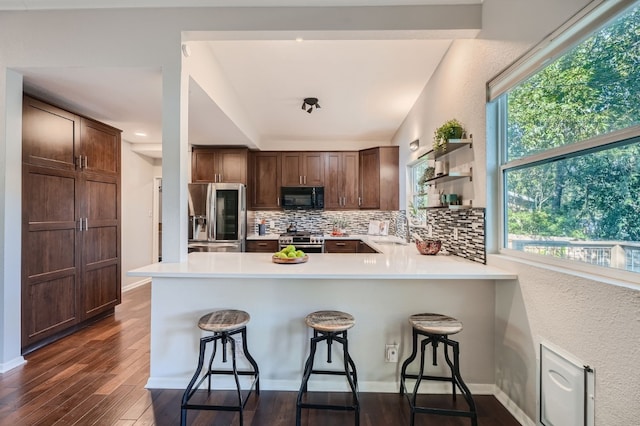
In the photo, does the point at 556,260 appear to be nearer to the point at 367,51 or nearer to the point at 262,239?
the point at 367,51

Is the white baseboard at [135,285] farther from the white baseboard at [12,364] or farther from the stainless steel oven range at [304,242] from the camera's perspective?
the stainless steel oven range at [304,242]

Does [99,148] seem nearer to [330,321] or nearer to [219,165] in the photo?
[219,165]

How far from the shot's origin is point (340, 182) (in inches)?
204

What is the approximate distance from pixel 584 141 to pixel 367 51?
1940 mm

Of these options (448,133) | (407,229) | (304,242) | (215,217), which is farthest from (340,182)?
(448,133)

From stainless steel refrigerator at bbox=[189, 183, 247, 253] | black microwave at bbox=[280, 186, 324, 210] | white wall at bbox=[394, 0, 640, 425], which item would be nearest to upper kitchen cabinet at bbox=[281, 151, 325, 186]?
black microwave at bbox=[280, 186, 324, 210]

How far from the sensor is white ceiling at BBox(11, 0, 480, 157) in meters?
2.36

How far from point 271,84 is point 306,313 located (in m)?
2.53

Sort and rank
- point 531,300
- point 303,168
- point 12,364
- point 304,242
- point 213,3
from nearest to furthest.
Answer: point 531,300 < point 213,3 < point 12,364 < point 304,242 < point 303,168

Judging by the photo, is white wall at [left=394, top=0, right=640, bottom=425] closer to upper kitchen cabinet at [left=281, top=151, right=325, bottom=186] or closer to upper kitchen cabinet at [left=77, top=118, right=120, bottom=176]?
upper kitchen cabinet at [left=281, top=151, right=325, bottom=186]

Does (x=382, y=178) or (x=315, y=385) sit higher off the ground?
(x=382, y=178)

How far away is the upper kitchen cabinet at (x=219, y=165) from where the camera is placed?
4.64 meters

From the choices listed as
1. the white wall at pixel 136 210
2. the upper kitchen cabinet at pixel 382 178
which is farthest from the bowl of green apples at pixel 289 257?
the white wall at pixel 136 210

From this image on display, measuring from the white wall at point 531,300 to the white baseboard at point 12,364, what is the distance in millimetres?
3687
